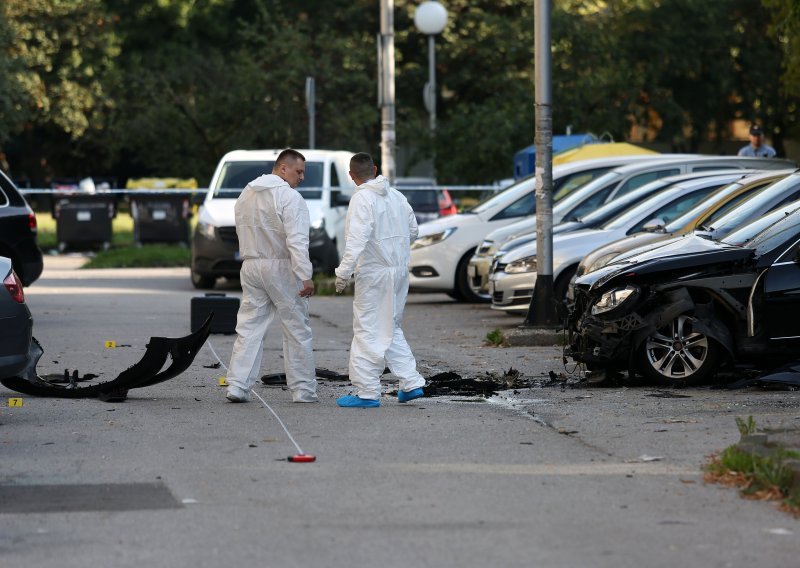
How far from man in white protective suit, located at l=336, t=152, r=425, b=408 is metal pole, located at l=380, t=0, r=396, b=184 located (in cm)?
1268

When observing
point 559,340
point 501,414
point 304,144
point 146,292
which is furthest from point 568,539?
point 304,144

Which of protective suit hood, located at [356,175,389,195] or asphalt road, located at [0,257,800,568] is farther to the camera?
protective suit hood, located at [356,175,389,195]

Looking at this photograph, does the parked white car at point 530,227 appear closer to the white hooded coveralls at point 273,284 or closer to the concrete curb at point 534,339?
the concrete curb at point 534,339

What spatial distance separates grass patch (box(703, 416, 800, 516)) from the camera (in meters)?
7.61

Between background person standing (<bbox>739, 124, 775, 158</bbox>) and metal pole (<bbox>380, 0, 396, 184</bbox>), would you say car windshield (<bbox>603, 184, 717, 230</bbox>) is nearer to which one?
background person standing (<bbox>739, 124, 775, 158</bbox>)

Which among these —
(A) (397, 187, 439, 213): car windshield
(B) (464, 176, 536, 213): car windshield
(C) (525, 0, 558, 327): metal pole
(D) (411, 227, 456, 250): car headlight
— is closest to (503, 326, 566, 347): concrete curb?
(C) (525, 0, 558, 327): metal pole

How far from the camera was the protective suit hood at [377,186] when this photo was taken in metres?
11.3

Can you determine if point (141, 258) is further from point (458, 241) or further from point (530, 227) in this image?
point (530, 227)

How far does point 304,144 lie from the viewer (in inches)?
1593

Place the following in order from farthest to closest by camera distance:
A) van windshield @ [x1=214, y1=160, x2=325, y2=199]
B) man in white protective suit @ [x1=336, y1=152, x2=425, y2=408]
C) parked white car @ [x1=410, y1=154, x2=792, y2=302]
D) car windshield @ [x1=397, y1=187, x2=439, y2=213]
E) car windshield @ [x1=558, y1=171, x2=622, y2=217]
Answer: car windshield @ [x1=397, y1=187, x2=439, y2=213], van windshield @ [x1=214, y1=160, x2=325, y2=199], parked white car @ [x1=410, y1=154, x2=792, y2=302], car windshield @ [x1=558, y1=171, x2=622, y2=217], man in white protective suit @ [x1=336, y1=152, x2=425, y2=408]

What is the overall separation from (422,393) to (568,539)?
4746 mm

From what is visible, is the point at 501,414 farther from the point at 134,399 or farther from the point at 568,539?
the point at 568,539

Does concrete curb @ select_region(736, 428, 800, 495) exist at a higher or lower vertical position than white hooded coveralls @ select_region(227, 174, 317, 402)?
lower

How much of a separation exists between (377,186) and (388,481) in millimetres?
3575
